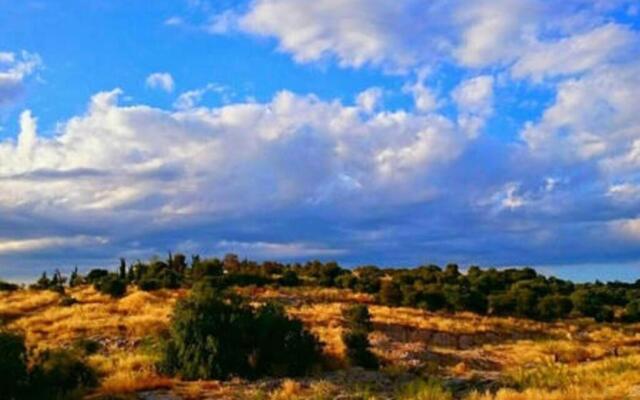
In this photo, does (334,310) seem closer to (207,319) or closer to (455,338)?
(455,338)

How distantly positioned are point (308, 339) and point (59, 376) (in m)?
9.70

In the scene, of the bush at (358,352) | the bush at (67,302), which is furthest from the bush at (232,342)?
the bush at (67,302)

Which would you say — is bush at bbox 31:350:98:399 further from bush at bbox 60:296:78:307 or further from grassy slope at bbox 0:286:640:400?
bush at bbox 60:296:78:307

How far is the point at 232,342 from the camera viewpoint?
2980cm

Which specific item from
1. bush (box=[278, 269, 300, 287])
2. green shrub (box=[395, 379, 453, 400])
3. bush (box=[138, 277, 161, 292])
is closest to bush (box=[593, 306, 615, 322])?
bush (box=[278, 269, 300, 287])

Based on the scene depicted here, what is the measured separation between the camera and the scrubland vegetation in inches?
966

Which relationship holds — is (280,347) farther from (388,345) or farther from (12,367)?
(388,345)

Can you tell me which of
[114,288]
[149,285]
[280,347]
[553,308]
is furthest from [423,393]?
[149,285]

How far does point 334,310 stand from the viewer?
185ft

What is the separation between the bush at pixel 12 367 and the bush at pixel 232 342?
6.38 metres

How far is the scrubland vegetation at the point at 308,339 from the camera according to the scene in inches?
966

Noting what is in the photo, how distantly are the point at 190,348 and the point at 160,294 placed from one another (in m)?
36.5

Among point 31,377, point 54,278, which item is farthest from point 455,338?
point 54,278

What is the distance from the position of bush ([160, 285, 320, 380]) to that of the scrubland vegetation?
0.15 ft
